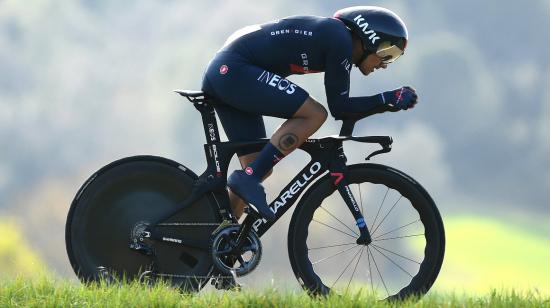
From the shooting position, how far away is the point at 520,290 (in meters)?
Result: 9.05

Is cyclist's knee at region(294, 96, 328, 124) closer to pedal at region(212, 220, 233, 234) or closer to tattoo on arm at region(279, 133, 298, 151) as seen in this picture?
tattoo on arm at region(279, 133, 298, 151)

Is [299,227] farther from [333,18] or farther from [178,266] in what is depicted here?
[333,18]

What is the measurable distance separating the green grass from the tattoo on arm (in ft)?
3.82

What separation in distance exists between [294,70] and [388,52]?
2.45 ft

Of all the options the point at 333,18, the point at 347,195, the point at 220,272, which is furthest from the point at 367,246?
the point at 333,18

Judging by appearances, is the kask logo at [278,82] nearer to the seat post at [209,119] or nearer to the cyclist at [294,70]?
the cyclist at [294,70]

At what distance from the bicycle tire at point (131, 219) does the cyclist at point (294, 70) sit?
0.56 meters

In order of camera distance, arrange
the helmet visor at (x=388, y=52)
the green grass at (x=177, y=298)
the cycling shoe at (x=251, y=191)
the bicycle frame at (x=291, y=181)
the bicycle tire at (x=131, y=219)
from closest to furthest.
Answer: the green grass at (x=177, y=298)
the cycling shoe at (x=251, y=191)
the helmet visor at (x=388, y=52)
the bicycle frame at (x=291, y=181)
the bicycle tire at (x=131, y=219)

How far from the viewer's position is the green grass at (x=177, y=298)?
8594 mm

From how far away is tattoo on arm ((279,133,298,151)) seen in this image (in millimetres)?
9273

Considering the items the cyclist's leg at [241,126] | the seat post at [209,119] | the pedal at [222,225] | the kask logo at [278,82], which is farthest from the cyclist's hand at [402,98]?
the pedal at [222,225]

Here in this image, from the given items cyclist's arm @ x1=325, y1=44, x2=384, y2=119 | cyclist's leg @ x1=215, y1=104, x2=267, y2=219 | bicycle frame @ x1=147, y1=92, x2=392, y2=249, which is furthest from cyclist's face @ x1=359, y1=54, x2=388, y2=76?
cyclist's leg @ x1=215, y1=104, x2=267, y2=219

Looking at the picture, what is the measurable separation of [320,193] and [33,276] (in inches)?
91.4

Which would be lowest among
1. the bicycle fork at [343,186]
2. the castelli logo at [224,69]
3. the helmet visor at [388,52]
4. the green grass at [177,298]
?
the green grass at [177,298]
